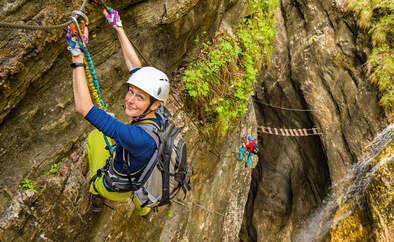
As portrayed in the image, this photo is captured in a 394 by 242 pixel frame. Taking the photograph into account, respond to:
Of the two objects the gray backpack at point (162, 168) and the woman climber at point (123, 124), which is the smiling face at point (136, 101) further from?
the gray backpack at point (162, 168)

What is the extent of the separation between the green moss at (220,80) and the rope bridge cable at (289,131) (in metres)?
4.35

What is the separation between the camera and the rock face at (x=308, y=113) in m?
8.40

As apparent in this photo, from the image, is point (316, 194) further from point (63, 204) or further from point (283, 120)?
point (63, 204)

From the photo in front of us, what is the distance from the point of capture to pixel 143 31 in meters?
3.90

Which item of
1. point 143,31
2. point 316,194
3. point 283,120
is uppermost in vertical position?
point 143,31

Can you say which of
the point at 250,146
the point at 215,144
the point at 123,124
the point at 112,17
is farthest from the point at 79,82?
the point at 250,146

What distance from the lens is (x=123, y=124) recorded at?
6.07 feet

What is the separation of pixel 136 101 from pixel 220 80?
383cm

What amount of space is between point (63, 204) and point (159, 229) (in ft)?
7.44

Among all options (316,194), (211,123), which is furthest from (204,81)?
(316,194)

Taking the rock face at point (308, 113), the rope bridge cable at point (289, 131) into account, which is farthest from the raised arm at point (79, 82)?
the rope bridge cable at point (289, 131)

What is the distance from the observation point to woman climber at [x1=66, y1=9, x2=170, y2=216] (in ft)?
5.84

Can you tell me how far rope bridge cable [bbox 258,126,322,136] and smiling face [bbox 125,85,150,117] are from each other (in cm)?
897

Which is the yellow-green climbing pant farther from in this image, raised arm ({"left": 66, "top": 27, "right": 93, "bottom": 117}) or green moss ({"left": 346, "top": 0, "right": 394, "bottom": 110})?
green moss ({"left": 346, "top": 0, "right": 394, "bottom": 110})
